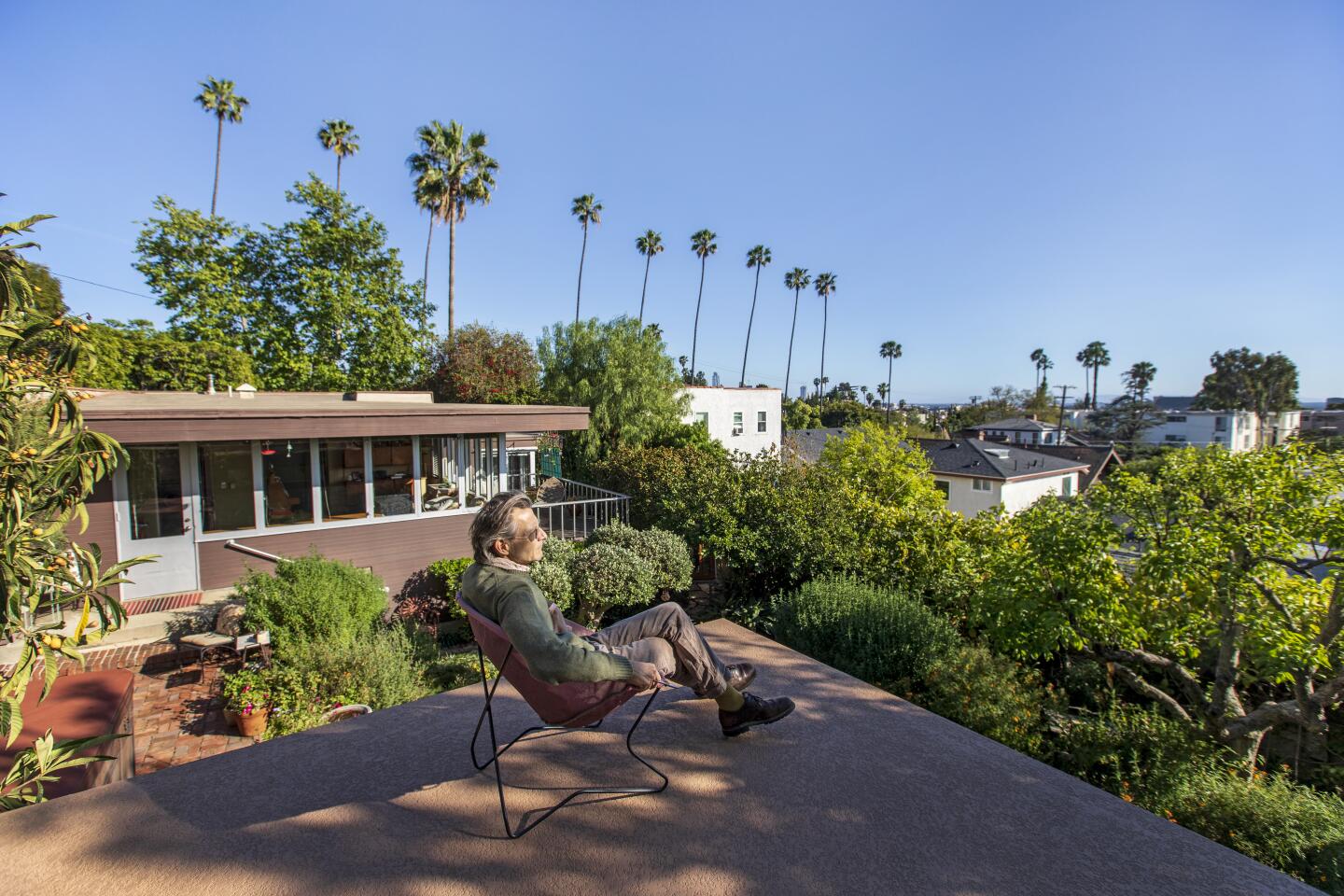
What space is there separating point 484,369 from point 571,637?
21.3 m

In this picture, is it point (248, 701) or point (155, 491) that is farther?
point (155, 491)

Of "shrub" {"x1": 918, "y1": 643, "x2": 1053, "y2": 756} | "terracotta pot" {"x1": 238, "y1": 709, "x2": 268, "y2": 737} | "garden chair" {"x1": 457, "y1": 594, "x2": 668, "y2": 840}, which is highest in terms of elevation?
"garden chair" {"x1": 457, "y1": 594, "x2": 668, "y2": 840}

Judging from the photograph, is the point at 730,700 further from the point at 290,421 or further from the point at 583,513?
the point at 583,513

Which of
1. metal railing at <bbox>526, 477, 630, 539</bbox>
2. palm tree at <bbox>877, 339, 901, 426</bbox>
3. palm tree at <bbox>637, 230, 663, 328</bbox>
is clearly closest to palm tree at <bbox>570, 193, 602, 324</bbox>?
palm tree at <bbox>637, 230, 663, 328</bbox>

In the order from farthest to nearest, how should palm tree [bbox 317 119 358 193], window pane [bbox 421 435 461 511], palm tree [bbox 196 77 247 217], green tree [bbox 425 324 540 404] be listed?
palm tree [bbox 317 119 358 193] → palm tree [bbox 196 77 247 217] → green tree [bbox 425 324 540 404] → window pane [bbox 421 435 461 511]

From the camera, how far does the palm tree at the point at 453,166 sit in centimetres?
2866

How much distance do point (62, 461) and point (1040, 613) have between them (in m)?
7.05

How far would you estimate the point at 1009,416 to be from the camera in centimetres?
6506

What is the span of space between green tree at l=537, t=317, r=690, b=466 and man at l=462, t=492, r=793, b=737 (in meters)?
16.9

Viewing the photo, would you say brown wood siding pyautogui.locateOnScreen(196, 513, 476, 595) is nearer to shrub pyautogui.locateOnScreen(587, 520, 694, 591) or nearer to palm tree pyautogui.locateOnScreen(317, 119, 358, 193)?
shrub pyautogui.locateOnScreen(587, 520, 694, 591)

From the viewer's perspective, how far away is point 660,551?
8.06m

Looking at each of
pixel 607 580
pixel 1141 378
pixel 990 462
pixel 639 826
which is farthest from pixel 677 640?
pixel 1141 378

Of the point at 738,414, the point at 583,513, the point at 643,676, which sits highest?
the point at 738,414

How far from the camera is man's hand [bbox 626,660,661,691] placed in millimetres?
2084
